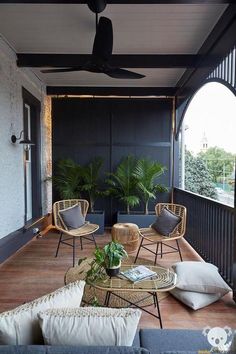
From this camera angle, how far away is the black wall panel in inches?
240

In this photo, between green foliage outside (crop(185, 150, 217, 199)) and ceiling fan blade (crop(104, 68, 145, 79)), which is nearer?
ceiling fan blade (crop(104, 68, 145, 79))

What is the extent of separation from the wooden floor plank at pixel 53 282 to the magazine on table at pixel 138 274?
0.42 m

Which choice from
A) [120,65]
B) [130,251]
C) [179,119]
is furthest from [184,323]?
[179,119]

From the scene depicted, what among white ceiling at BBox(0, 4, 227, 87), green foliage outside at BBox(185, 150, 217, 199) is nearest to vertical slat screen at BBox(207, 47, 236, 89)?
white ceiling at BBox(0, 4, 227, 87)

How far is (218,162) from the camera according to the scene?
7.06 metres

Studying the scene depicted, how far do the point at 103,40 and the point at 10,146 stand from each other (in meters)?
2.10

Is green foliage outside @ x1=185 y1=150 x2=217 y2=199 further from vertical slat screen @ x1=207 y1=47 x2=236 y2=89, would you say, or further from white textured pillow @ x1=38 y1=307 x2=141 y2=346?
white textured pillow @ x1=38 y1=307 x2=141 y2=346

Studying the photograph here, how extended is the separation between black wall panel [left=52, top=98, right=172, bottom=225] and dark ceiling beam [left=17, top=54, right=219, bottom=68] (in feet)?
6.21

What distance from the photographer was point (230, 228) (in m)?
3.01

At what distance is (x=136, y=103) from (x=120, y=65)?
194 cm

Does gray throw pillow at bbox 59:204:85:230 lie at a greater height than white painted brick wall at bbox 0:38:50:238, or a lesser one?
lesser

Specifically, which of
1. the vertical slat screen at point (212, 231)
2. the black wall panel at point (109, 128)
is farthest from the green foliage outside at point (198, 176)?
the vertical slat screen at point (212, 231)

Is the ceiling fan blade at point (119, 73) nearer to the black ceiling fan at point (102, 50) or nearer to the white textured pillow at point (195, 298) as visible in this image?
the black ceiling fan at point (102, 50)

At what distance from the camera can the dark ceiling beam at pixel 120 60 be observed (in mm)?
4137
